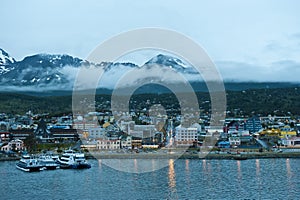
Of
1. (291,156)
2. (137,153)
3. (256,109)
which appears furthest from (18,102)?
(291,156)

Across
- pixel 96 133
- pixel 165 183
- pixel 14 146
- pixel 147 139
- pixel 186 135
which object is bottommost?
pixel 165 183

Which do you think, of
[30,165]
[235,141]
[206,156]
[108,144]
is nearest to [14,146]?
[108,144]

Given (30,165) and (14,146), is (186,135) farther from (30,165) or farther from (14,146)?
(30,165)

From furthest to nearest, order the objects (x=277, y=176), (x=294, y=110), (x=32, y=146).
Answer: (x=294, y=110), (x=32, y=146), (x=277, y=176)

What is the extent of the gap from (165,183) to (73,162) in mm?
4087

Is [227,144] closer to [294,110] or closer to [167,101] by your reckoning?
[294,110]

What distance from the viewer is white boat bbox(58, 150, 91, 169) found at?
12.0 metres

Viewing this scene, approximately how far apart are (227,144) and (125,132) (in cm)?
494

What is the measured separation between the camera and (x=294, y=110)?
28.8 m

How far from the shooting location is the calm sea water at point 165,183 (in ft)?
25.3

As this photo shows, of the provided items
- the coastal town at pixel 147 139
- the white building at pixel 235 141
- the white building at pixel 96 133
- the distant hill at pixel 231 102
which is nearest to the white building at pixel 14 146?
the coastal town at pixel 147 139

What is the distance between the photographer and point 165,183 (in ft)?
29.2

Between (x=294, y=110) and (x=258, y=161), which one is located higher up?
(x=294, y=110)

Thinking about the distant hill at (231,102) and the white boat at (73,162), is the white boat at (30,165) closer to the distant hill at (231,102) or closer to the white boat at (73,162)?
the white boat at (73,162)
